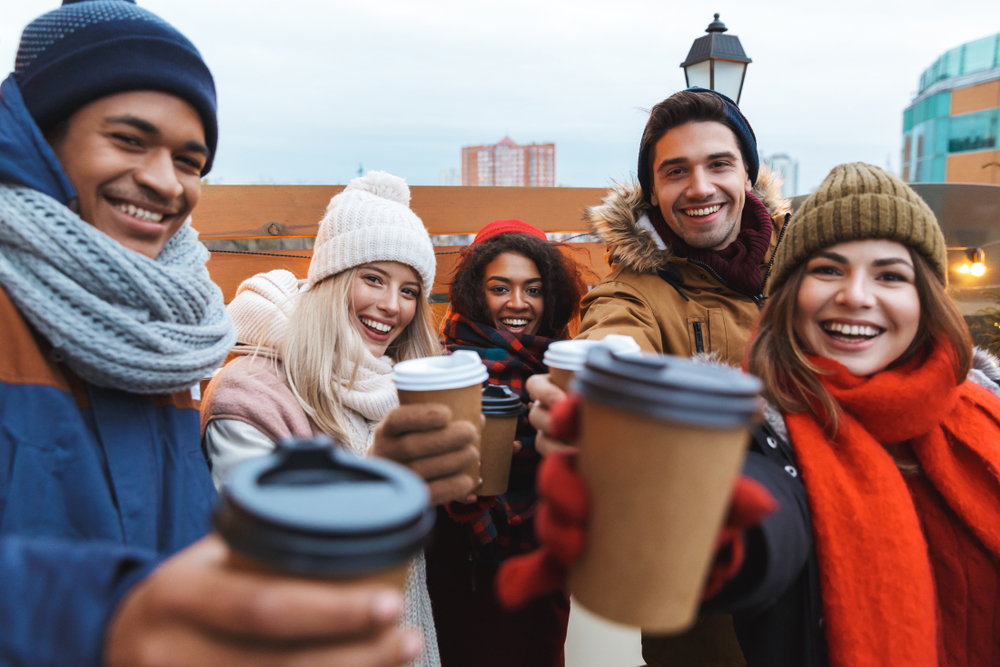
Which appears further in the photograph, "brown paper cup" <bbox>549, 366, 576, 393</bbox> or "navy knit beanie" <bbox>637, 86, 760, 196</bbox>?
"navy knit beanie" <bbox>637, 86, 760, 196</bbox>

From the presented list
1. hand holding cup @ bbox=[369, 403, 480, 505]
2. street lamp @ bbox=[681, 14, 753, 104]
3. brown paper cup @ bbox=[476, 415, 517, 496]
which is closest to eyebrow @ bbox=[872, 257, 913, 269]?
brown paper cup @ bbox=[476, 415, 517, 496]

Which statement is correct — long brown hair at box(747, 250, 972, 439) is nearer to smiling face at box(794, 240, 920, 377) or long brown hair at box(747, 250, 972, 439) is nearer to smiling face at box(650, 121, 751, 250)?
smiling face at box(794, 240, 920, 377)

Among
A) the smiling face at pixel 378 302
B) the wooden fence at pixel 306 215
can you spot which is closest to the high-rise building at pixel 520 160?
the wooden fence at pixel 306 215

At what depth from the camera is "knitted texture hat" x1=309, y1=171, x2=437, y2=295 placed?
7.65 ft

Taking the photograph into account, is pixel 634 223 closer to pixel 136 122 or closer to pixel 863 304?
pixel 863 304

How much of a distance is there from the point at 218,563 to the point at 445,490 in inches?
30.4

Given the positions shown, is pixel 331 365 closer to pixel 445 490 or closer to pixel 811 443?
pixel 445 490

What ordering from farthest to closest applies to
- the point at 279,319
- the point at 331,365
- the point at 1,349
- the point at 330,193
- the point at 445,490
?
the point at 330,193 < the point at 279,319 < the point at 331,365 < the point at 445,490 < the point at 1,349

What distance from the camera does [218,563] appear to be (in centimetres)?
59

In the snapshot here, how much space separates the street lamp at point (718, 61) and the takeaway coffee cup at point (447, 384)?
13.4ft

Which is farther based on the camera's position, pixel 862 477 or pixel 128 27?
pixel 862 477

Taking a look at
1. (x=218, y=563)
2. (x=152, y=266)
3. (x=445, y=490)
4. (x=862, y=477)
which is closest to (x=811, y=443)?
(x=862, y=477)

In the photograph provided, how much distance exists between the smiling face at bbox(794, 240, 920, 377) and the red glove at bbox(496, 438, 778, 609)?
1011 millimetres

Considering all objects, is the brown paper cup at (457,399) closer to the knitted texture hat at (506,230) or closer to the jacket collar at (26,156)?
the jacket collar at (26,156)
